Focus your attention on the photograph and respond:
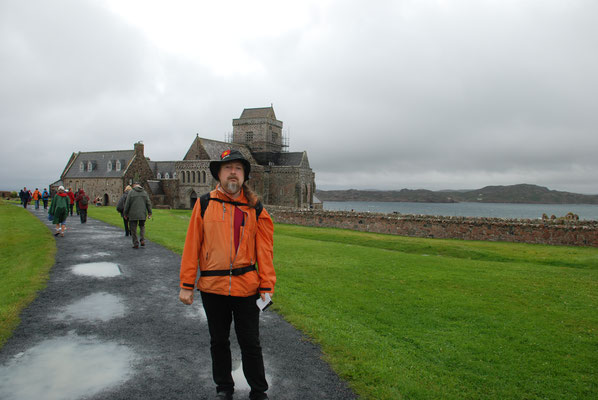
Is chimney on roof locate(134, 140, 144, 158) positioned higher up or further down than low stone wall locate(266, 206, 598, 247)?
higher up

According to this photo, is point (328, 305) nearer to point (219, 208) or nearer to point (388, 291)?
point (388, 291)

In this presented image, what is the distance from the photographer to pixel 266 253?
15.4 feet

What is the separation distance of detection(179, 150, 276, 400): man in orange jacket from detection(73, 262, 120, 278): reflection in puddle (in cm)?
683

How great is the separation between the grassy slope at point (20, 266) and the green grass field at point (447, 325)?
4.58m

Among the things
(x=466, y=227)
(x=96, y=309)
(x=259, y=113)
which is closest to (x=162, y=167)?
(x=259, y=113)

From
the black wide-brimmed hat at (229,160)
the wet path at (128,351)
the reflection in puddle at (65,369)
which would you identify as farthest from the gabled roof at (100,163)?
the black wide-brimmed hat at (229,160)

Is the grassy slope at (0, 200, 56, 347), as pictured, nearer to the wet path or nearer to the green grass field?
the wet path

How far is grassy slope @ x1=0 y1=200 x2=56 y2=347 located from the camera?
707cm

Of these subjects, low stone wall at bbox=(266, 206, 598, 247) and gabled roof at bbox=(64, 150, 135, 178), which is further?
gabled roof at bbox=(64, 150, 135, 178)

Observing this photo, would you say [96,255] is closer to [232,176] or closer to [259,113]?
[232,176]

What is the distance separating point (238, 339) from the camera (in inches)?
176

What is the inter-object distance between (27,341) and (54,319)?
102cm

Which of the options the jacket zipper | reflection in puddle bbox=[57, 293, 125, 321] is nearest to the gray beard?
the jacket zipper

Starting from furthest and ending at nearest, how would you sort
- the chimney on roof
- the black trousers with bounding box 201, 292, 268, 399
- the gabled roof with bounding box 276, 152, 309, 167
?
the gabled roof with bounding box 276, 152, 309, 167, the chimney on roof, the black trousers with bounding box 201, 292, 268, 399
